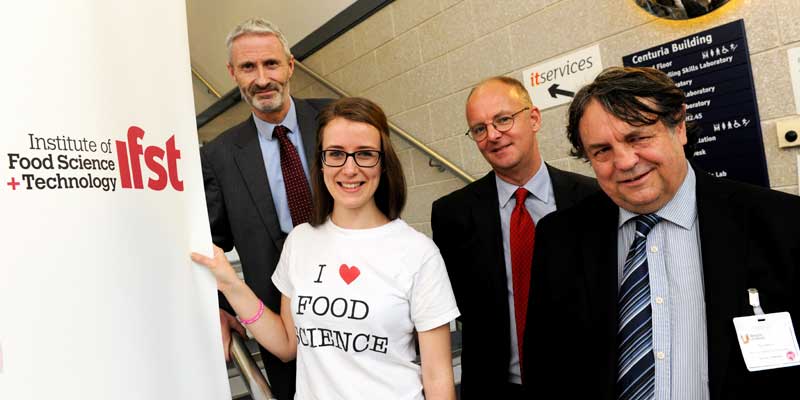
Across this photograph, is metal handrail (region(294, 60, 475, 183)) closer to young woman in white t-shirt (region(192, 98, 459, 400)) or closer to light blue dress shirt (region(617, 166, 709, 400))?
young woman in white t-shirt (region(192, 98, 459, 400))

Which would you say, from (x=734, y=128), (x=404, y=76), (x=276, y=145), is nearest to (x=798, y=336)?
(x=734, y=128)

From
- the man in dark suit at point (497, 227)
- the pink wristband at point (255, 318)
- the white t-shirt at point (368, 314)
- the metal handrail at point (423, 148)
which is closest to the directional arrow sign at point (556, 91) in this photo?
the metal handrail at point (423, 148)

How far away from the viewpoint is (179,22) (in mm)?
1024

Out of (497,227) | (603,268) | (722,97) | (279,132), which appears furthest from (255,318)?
(722,97)

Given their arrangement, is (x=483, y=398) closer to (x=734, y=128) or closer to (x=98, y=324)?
(x=98, y=324)

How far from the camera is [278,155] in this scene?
173 centimetres

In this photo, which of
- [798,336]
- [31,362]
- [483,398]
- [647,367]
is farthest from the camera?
[483,398]

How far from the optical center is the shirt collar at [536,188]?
1.66m

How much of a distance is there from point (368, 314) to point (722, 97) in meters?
1.62

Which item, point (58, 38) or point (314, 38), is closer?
point (58, 38)

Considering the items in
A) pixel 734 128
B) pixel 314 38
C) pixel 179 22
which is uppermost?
pixel 314 38

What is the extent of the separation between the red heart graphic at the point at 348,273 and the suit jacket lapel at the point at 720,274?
2.52 feet

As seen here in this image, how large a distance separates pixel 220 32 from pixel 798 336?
5.43 meters

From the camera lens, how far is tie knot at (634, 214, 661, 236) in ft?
3.87
